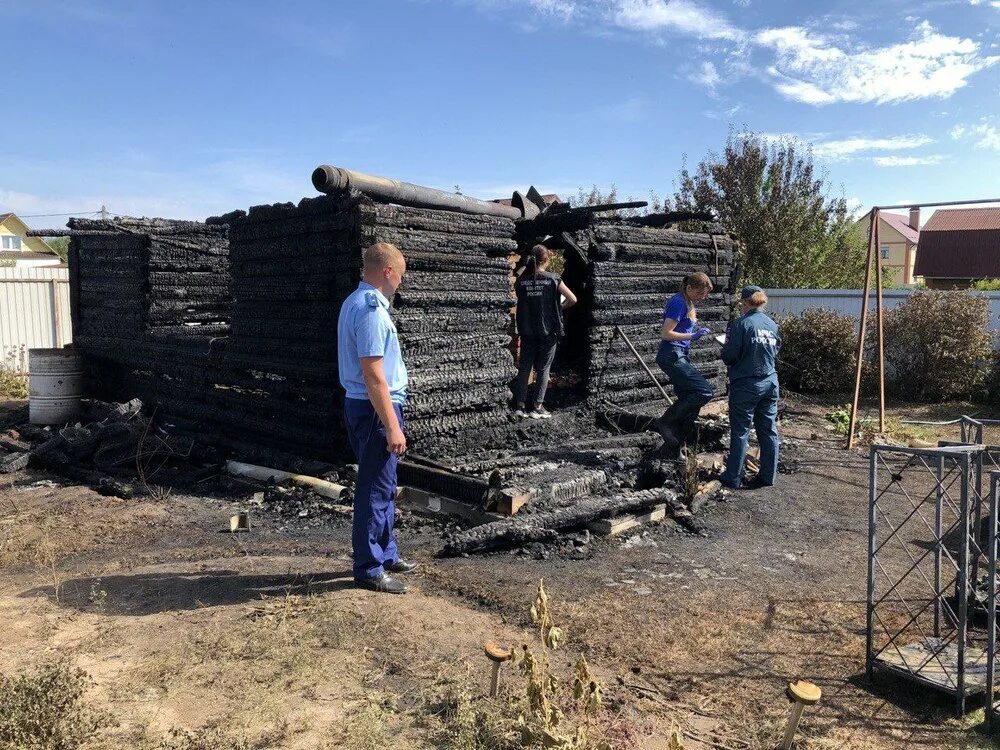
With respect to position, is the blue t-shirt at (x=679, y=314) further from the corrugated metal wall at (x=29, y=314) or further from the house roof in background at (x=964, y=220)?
the house roof in background at (x=964, y=220)

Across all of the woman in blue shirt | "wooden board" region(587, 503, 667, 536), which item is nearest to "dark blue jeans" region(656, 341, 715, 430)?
the woman in blue shirt

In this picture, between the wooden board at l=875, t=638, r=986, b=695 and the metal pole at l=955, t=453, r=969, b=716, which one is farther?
the wooden board at l=875, t=638, r=986, b=695

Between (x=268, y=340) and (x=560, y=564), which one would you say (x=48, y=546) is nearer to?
(x=268, y=340)

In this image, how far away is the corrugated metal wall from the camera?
1598cm

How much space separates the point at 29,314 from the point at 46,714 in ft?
52.6

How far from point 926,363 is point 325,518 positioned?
12.2 meters

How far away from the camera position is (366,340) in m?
4.35

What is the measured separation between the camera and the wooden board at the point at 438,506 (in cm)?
626

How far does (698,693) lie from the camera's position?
3600 mm

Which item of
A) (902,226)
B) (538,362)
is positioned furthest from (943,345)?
(902,226)

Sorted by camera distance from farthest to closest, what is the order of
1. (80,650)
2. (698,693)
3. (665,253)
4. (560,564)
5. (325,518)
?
(665,253)
(325,518)
(560,564)
(80,650)
(698,693)

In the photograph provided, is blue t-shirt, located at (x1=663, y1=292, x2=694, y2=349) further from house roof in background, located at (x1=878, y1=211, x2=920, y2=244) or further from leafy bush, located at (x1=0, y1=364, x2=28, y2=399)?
house roof in background, located at (x1=878, y1=211, x2=920, y2=244)

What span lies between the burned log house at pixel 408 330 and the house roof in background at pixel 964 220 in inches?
1652

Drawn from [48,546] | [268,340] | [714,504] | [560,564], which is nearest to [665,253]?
[714,504]
